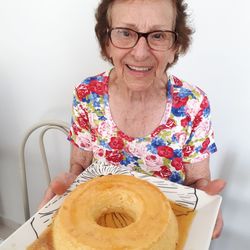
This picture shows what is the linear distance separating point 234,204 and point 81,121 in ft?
2.08

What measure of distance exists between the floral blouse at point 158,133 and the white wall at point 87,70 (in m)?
0.15

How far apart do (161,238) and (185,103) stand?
433 mm

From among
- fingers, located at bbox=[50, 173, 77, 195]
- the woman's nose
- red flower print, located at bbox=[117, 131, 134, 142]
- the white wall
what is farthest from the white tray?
the white wall

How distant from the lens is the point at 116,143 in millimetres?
942

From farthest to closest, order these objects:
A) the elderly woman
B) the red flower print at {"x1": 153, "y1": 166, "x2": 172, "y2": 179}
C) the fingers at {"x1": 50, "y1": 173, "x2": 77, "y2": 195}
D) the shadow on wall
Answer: the shadow on wall
the red flower print at {"x1": 153, "y1": 166, "x2": 172, "y2": 179}
the elderly woman
the fingers at {"x1": 50, "y1": 173, "x2": 77, "y2": 195}

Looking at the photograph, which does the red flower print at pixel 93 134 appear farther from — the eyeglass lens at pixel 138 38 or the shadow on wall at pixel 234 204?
the shadow on wall at pixel 234 204

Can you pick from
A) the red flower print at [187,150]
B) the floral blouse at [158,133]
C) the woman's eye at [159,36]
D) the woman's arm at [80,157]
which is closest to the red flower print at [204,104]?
the floral blouse at [158,133]

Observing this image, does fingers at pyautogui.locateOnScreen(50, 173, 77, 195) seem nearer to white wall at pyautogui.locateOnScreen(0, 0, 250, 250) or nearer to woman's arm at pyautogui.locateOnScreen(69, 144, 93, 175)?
woman's arm at pyautogui.locateOnScreen(69, 144, 93, 175)

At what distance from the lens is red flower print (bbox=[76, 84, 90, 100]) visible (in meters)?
0.96

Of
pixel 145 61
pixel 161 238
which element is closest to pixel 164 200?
pixel 161 238

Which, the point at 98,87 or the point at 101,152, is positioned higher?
the point at 98,87

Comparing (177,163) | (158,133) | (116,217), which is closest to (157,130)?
(158,133)

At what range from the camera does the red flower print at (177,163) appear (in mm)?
942

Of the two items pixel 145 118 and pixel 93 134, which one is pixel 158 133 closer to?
pixel 145 118
